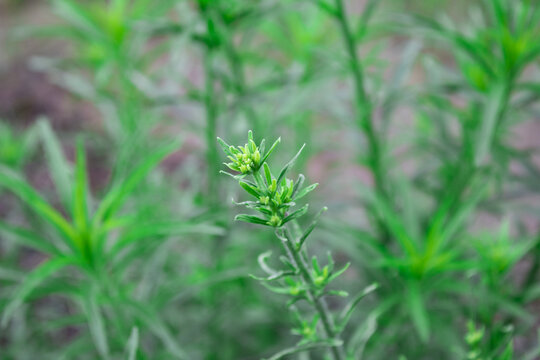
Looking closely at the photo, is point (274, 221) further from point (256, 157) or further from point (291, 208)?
point (291, 208)

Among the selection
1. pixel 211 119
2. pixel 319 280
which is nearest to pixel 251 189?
pixel 319 280

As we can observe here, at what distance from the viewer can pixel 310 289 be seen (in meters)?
0.78

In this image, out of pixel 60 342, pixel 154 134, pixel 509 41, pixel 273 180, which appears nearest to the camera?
→ pixel 273 180

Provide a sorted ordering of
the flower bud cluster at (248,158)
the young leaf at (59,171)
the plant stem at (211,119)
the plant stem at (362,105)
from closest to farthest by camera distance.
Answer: the flower bud cluster at (248,158) → the young leaf at (59,171) → the plant stem at (362,105) → the plant stem at (211,119)

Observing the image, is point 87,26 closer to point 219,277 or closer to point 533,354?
point 219,277

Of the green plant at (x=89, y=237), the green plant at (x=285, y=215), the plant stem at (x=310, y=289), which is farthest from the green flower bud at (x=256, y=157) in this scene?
the green plant at (x=89, y=237)

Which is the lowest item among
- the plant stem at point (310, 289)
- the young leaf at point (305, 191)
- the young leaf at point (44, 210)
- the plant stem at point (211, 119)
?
the plant stem at point (310, 289)

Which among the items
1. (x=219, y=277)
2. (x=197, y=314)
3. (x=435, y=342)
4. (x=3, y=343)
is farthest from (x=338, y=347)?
(x=3, y=343)

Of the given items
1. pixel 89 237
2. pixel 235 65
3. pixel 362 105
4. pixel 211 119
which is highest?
pixel 235 65

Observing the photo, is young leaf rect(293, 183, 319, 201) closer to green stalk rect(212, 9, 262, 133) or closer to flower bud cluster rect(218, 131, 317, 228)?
flower bud cluster rect(218, 131, 317, 228)

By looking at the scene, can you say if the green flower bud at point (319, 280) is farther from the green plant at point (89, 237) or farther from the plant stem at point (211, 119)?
the plant stem at point (211, 119)

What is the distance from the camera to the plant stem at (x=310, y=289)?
71cm

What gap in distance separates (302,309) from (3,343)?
1644mm

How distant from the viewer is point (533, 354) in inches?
39.2
